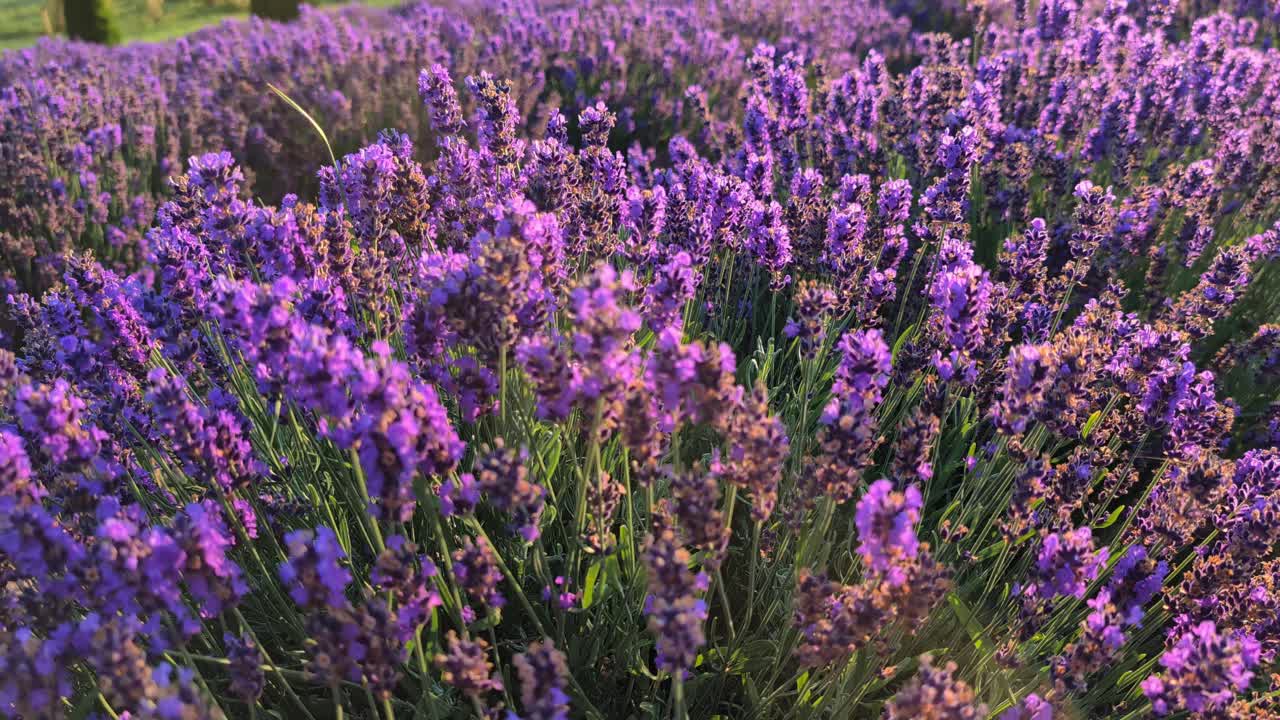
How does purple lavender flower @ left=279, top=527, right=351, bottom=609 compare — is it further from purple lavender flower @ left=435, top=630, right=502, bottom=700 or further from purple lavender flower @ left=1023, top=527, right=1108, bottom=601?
purple lavender flower @ left=1023, top=527, right=1108, bottom=601

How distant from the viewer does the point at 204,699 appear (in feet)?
4.51

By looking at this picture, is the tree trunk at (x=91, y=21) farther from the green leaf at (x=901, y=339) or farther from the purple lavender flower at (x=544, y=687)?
the purple lavender flower at (x=544, y=687)

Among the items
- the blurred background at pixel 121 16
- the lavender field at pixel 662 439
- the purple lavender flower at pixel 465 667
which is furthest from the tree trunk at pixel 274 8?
the purple lavender flower at pixel 465 667

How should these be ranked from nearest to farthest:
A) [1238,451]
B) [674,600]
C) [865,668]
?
[674,600] < [865,668] < [1238,451]

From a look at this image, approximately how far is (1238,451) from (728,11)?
331 inches

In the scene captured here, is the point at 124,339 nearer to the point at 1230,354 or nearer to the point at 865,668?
the point at 865,668

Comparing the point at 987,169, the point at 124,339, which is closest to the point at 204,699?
the point at 124,339

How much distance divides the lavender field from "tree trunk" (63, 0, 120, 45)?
12613 millimetres

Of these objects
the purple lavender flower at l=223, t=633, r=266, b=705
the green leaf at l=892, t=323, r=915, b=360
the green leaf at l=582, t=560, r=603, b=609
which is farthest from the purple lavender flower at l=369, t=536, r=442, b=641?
the green leaf at l=892, t=323, r=915, b=360

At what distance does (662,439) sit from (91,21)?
16999 millimetres

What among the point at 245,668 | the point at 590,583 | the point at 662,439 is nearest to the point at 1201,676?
the point at 662,439

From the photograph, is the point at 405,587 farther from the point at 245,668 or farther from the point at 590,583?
the point at 590,583

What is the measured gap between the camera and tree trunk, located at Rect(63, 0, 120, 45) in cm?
1445

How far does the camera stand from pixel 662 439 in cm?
208
